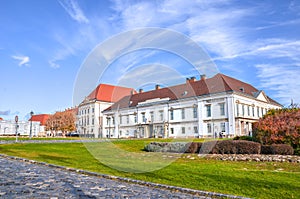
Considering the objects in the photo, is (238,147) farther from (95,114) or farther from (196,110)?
(95,114)

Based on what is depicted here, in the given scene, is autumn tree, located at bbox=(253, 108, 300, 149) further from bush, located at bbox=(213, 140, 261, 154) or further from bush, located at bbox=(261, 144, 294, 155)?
bush, located at bbox=(213, 140, 261, 154)

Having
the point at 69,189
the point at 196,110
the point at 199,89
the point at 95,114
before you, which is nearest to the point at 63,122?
the point at 95,114

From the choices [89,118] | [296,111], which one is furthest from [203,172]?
[89,118]

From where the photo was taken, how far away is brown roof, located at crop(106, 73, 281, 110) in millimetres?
45938

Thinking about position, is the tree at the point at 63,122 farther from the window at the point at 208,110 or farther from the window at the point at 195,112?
the window at the point at 208,110

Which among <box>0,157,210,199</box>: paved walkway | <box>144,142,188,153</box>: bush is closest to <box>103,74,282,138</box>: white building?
<box>144,142,188,153</box>: bush

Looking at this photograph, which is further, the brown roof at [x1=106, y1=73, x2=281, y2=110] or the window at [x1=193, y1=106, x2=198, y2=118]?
the window at [x1=193, y1=106, x2=198, y2=118]

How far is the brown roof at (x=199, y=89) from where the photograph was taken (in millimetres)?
45938

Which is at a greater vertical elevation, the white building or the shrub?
the white building

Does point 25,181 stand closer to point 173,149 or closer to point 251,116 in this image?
point 173,149

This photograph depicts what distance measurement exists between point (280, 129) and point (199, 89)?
33.4 meters

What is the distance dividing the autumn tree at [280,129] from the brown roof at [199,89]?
21.8 metres

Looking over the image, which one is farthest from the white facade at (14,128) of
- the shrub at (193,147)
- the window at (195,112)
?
the shrub at (193,147)

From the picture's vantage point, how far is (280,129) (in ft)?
55.0
